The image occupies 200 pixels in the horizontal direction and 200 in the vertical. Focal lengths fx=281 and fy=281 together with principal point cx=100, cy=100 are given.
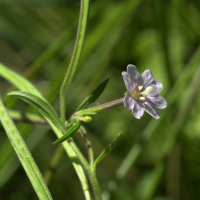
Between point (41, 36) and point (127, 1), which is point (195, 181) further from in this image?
point (41, 36)

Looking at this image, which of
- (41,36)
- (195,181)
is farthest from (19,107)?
(195,181)

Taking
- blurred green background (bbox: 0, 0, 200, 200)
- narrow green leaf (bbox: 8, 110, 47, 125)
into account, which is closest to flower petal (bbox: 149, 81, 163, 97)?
narrow green leaf (bbox: 8, 110, 47, 125)

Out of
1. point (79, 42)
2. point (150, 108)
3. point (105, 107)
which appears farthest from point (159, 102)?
point (79, 42)

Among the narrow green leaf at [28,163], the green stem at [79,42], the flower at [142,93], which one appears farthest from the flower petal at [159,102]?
the narrow green leaf at [28,163]

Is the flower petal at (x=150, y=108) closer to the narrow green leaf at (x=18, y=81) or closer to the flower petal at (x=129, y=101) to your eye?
the flower petal at (x=129, y=101)

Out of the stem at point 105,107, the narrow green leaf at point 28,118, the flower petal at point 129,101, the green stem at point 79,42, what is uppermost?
the narrow green leaf at point 28,118

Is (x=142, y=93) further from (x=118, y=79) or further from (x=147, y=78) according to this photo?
(x=118, y=79)

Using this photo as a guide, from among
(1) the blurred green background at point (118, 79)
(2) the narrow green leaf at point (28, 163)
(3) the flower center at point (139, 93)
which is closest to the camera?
(2) the narrow green leaf at point (28, 163)
